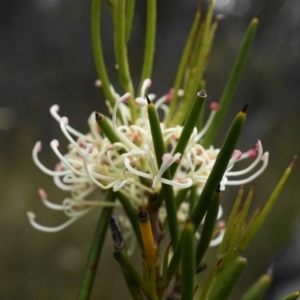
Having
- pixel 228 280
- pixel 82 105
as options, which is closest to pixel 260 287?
pixel 228 280

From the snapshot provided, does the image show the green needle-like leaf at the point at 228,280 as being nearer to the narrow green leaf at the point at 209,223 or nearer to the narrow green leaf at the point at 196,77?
the narrow green leaf at the point at 209,223

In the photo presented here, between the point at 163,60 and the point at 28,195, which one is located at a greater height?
the point at 163,60

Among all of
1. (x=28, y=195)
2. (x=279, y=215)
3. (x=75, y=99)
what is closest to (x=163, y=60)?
(x=75, y=99)

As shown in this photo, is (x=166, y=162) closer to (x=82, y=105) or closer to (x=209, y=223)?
(x=209, y=223)

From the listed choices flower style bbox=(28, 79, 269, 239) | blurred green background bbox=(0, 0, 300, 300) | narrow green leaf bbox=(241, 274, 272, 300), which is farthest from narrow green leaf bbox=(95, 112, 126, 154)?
blurred green background bbox=(0, 0, 300, 300)

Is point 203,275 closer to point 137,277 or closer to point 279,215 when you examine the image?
point 279,215
